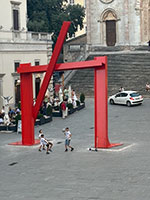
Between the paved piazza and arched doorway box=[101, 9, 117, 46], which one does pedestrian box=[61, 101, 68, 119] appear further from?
arched doorway box=[101, 9, 117, 46]

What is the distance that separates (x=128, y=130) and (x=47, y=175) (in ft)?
35.4

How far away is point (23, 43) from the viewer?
44.3 metres

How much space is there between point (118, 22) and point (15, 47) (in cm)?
2029

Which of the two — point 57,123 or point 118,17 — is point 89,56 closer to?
point 118,17

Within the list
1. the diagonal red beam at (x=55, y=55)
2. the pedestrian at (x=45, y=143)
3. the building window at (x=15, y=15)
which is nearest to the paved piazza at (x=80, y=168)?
the pedestrian at (x=45, y=143)

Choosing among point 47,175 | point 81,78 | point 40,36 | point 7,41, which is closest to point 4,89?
point 7,41

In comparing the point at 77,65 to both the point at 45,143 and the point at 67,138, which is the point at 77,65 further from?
Answer: the point at 45,143

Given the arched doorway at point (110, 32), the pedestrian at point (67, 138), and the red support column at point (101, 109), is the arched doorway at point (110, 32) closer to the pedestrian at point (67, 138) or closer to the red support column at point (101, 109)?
the red support column at point (101, 109)

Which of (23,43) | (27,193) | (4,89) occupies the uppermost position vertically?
(23,43)

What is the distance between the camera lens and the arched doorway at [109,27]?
61.1 metres

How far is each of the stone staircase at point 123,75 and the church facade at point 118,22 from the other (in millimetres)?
5231

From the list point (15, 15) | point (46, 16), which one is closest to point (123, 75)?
point (15, 15)

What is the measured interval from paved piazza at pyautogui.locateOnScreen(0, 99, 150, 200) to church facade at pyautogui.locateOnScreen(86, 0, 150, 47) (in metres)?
28.8

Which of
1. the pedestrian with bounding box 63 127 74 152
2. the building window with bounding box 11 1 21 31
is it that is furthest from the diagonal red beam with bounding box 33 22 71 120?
the building window with bounding box 11 1 21 31
